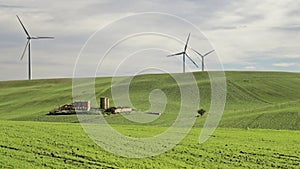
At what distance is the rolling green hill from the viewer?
152 ft

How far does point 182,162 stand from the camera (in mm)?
19016

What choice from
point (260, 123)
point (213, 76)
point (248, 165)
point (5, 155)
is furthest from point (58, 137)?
point (213, 76)

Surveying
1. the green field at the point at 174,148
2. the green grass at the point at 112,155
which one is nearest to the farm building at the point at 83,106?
the green field at the point at 174,148

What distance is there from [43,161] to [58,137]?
526 centimetres

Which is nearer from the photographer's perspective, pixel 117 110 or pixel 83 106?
pixel 117 110

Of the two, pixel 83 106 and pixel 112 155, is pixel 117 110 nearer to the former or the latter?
pixel 83 106

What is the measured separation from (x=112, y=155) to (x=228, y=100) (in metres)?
45.5

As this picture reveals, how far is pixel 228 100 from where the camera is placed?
63.2 meters

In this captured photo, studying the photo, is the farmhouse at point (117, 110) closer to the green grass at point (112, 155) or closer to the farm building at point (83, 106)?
the farm building at point (83, 106)

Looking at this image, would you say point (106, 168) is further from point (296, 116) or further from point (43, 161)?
point (296, 116)

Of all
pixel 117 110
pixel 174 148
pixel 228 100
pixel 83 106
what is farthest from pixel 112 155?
pixel 228 100

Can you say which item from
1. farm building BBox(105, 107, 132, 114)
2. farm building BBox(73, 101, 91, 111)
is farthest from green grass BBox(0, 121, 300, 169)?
farm building BBox(73, 101, 91, 111)

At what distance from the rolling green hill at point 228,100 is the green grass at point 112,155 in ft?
64.3

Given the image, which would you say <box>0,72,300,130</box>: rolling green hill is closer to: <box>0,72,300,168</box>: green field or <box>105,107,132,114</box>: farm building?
<box>0,72,300,168</box>: green field
